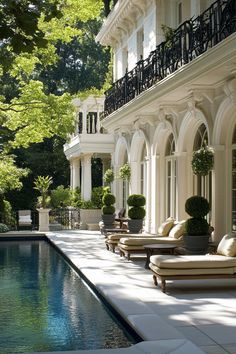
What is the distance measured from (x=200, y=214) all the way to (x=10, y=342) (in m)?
6.23

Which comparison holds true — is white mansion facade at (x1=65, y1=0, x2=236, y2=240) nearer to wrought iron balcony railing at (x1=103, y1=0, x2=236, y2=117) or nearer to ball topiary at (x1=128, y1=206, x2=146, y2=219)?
wrought iron balcony railing at (x1=103, y1=0, x2=236, y2=117)

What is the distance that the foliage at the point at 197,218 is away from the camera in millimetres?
11922

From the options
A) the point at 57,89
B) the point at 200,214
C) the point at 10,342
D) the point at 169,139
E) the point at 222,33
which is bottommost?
the point at 10,342

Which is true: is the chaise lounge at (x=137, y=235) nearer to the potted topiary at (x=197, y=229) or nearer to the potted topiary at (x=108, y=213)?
the potted topiary at (x=197, y=229)

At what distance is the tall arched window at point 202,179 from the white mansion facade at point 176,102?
0.09 feet

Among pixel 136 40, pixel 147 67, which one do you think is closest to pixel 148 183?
pixel 147 67

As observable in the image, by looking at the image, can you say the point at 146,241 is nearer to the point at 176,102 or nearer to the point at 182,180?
the point at 182,180

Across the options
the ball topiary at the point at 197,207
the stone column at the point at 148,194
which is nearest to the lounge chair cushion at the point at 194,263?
the ball topiary at the point at 197,207

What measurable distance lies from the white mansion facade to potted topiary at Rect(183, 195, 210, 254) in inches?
37.1

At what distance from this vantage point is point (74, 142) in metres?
27.1

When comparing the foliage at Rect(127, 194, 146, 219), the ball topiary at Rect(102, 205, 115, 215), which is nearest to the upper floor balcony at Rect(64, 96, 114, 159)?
the ball topiary at Rect(102, 205, 115, 215)

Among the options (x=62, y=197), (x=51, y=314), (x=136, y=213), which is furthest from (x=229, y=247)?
(x=62, y=197)

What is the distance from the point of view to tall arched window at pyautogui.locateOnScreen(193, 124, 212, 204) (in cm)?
1431

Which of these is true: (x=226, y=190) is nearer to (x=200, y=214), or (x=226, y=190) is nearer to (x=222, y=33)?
(x=200, y=214)
